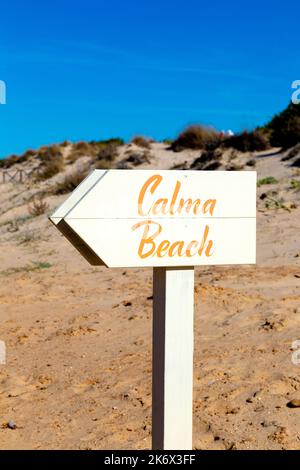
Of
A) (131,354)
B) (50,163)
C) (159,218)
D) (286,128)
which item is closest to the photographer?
(159,218)

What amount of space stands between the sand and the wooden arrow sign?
5.91 ft

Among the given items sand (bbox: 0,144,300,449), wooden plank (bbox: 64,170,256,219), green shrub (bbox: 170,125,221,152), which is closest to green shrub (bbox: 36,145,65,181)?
green shrub (bbox: 170,125,221,152)

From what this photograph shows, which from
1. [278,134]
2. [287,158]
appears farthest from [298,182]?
[278,134]

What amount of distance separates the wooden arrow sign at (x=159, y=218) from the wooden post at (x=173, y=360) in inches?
5.4

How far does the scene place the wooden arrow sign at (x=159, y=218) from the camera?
11.6 feet

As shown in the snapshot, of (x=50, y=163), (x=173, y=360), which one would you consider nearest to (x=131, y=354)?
(x=173, y=360)

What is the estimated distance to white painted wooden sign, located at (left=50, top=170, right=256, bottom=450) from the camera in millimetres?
3541

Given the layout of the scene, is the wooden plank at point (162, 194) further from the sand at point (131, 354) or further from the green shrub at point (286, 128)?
the green shrub at point (286, 128)

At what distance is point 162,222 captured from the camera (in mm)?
3605

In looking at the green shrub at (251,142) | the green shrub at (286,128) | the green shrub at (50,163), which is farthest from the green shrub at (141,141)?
the green shrub at (251,142)

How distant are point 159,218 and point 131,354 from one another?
3647 mm

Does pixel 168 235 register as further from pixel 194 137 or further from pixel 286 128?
pixel 194 137

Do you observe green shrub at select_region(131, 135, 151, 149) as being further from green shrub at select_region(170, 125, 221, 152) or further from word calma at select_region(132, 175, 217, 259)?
word calma at select_region(132, 175, 217, 259)

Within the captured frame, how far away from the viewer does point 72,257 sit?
12719 mm
